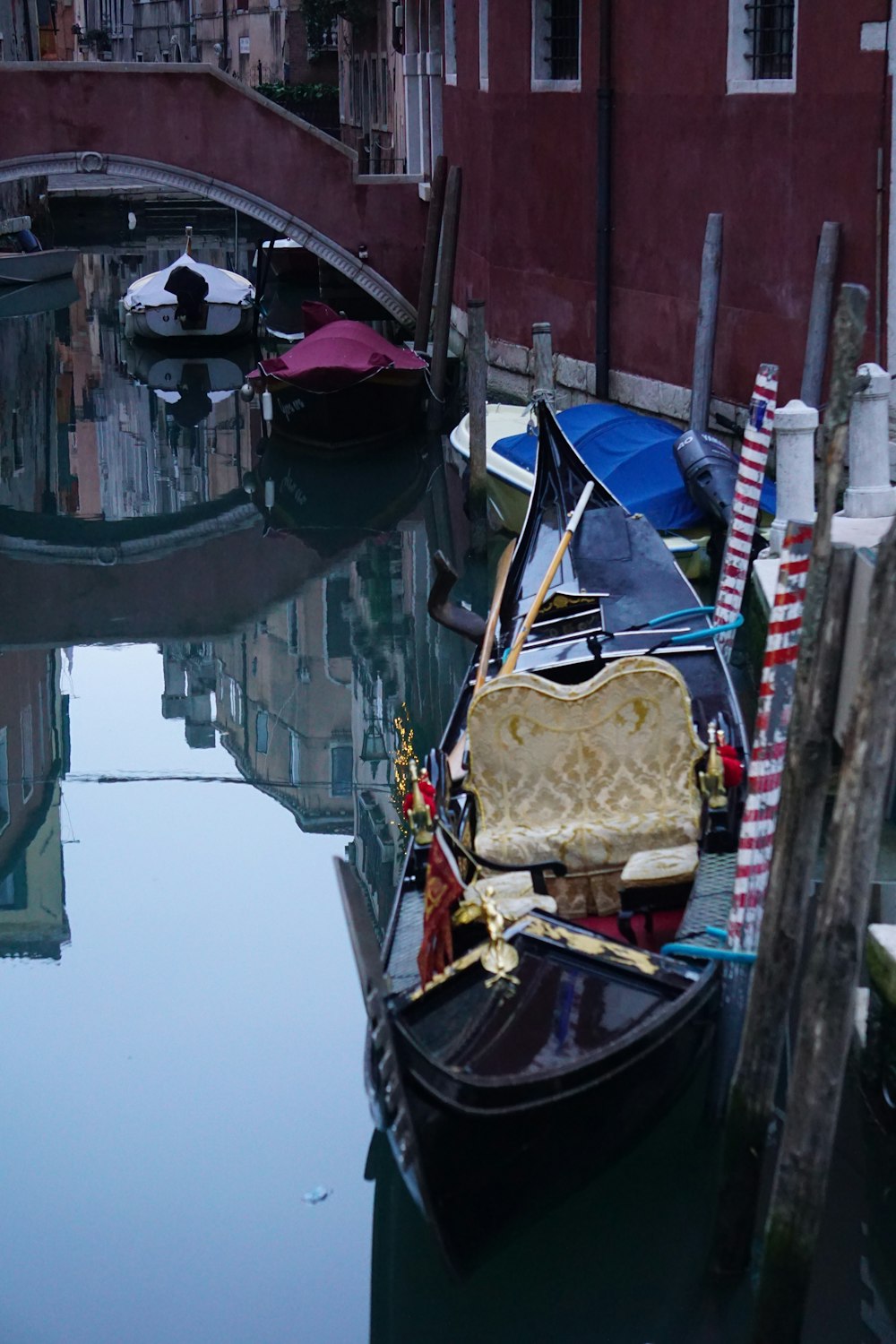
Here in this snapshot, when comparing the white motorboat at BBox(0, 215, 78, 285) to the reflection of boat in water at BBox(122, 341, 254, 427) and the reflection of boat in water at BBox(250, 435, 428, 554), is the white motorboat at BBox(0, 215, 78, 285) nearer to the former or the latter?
the reflection of boat in water at BBox(122, 341, 254, 427)

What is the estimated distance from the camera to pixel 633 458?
7180mm

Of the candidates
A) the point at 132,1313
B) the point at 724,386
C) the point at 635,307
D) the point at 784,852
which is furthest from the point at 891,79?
the point at 132,1313

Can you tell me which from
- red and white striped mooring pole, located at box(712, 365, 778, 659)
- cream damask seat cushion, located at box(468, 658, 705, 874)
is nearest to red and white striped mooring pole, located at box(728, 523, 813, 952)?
cream damask seat cushion, located at box(468, 658, 705, 874)

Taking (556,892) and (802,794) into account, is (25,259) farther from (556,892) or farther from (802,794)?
(802,794)

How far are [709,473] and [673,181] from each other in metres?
2.10

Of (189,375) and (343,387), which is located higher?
(343,387)

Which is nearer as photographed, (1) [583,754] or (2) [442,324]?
(1) [583,754]

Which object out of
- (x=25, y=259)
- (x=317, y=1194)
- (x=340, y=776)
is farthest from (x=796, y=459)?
(x=25, y=259)

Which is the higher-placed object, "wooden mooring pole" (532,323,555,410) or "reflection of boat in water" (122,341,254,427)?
"wooden mooring pole" (532,323,555,410)

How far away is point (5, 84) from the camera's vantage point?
473 inches

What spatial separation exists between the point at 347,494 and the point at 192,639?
2.43 metres

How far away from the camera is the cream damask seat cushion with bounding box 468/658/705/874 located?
3.83m

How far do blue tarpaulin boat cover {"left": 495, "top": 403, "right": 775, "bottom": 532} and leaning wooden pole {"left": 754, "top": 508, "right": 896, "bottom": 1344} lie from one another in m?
4.30

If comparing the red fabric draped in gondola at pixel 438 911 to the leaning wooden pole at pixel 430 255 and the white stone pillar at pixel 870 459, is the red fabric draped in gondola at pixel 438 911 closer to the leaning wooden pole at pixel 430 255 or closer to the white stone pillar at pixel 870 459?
the white stone pillar at pixel 870 459
